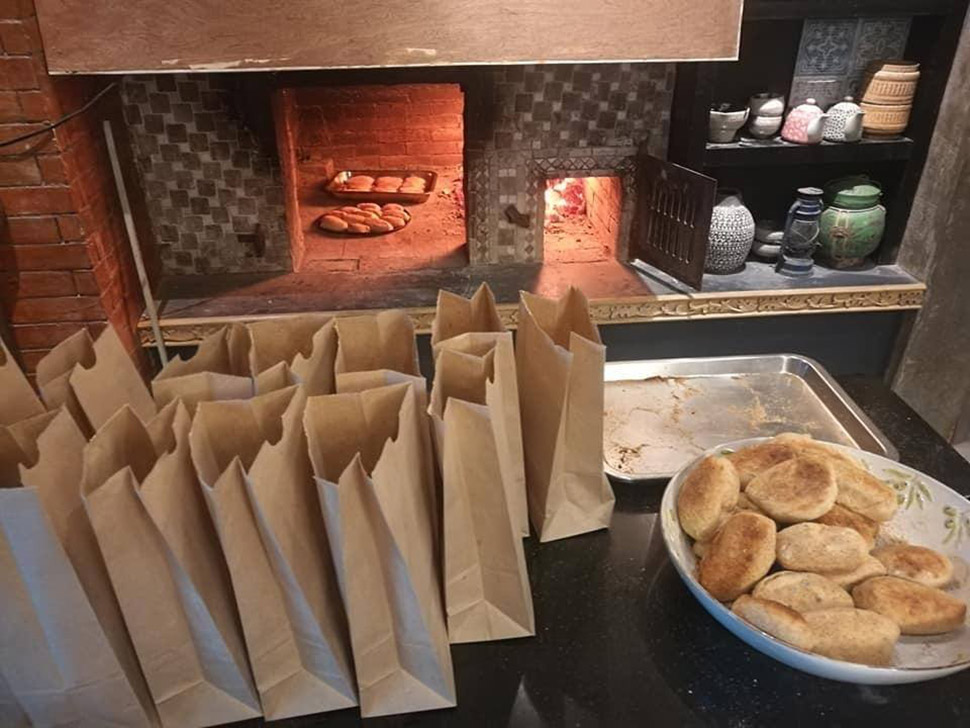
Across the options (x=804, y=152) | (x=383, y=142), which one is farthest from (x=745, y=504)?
(x=383, y=142)

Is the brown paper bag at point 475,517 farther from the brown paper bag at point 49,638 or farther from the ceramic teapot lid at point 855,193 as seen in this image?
the ceramic teapot lid at point 855,193

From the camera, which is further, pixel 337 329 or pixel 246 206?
pixel 246 206

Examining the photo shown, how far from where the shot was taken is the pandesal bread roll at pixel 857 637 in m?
0.74

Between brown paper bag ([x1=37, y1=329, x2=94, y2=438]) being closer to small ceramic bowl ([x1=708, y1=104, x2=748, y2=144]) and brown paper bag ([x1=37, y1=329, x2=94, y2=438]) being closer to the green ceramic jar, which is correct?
small ceramic bowl ([x1=708, y1=104, x2=748, y2=144])

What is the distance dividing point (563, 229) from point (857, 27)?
A: 1.02m

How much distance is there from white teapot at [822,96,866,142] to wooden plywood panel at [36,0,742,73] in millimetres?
729

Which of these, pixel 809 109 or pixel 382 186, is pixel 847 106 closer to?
pixel 809 109

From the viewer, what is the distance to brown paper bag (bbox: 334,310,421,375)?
0.92m

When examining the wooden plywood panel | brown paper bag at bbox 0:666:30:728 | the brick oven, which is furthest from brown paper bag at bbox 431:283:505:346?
the brick oven

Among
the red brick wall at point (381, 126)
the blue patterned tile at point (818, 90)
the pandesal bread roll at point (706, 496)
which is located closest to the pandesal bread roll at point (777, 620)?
the pandesal bread roll at point (706, 496)

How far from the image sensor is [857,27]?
2.14 m

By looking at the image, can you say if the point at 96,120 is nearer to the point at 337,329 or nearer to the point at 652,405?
the point at 337,329

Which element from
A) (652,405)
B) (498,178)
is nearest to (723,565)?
(652,405)

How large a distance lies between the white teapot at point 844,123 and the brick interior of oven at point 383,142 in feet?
3.71
